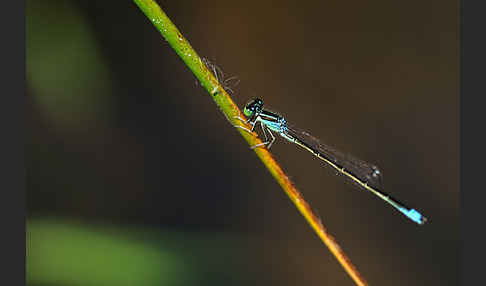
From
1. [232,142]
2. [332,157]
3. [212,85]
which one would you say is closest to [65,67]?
[232,142]

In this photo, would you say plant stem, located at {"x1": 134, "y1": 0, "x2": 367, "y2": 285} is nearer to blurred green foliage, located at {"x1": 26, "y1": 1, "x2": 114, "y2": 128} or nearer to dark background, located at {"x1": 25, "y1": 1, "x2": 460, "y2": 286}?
dark background, located at {"x1": 25, "y1": 1, "x2": 460, "y2": 286}

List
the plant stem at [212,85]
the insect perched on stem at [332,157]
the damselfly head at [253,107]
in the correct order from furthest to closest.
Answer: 1. the insect perched on stem at [332,157]
2. the damselfly head at [253,107]
3. the plant stem at [212,85]

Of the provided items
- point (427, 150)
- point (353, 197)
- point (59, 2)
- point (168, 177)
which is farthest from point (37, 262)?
point (427, 150)

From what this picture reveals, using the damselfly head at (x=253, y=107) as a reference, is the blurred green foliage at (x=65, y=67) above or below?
above

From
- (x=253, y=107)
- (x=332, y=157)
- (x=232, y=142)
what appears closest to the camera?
(x=253, y=107)

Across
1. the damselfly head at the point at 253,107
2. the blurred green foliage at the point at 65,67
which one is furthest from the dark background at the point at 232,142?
the damselfly head at the point at 253,107

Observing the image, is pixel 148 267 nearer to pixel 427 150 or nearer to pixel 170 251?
pixel 170 251

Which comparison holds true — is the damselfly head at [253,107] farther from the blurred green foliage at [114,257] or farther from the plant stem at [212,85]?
the blurred green foliage at [114,257]

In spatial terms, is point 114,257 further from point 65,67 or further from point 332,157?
point 332,157
